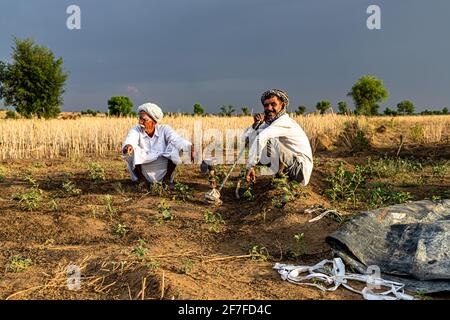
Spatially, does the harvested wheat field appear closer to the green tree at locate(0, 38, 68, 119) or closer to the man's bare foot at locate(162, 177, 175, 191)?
the man's bare foot at locate(162, 177, 175, 191)

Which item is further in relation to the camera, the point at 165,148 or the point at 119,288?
the point at 165,148

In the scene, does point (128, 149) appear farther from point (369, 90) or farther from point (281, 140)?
point (369, 90)

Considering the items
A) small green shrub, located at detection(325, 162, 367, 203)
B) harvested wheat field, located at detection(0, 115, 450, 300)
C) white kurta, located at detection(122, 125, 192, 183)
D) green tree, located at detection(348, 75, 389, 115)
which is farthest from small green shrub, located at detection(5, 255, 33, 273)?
green tree, located at detection(348, 75, 389, 115)

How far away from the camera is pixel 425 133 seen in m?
13.9

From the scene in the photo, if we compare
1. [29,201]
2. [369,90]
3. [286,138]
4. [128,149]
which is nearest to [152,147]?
[128,149]

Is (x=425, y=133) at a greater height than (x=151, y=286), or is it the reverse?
(x=425, y=133)

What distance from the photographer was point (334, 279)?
130 inches

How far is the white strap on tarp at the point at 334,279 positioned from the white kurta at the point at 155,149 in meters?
2.88

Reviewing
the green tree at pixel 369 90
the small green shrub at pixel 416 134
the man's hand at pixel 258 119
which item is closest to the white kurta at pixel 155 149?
the man's hand at pixel 258 119

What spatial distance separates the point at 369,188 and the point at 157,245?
11.2 feet

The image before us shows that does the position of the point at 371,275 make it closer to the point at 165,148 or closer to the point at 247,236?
the point at 247,236

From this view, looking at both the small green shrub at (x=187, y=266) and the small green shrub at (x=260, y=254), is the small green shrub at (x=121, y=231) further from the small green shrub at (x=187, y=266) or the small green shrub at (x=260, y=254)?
the small green shrub at (x=260, y=254)
